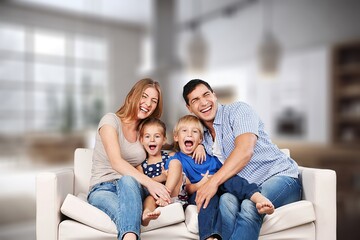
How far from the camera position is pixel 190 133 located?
1.91m

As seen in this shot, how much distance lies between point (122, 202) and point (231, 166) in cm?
47

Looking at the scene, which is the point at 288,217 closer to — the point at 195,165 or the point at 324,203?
the point at 324,203

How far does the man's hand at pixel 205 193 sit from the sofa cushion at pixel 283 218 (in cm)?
9

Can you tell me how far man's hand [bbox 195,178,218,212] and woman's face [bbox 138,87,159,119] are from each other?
409 millimetres

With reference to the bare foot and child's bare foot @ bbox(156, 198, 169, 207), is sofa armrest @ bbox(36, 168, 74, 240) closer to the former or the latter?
child's bare foot @ bbox(156, 198, 169, 207)

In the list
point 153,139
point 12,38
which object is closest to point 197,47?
point 12,38

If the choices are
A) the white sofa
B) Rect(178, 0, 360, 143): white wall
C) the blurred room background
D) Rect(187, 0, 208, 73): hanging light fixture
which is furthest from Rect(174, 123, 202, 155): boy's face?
Rect(178, 0, 360, 143): white wall

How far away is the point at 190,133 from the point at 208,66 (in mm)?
3320

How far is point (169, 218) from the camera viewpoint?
5.82 feet

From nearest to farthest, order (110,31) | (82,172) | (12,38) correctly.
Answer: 1. (82,172)
2. (12,38)
3. (110,31)

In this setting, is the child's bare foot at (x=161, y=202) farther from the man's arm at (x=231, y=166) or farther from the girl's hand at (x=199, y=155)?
the girl's hand at (x=199, y=155)

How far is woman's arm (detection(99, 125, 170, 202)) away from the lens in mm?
1771

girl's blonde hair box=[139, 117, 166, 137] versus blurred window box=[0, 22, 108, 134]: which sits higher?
blurred window box=[0, 22, 108, 134]

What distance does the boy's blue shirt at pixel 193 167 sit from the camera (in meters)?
1.90
